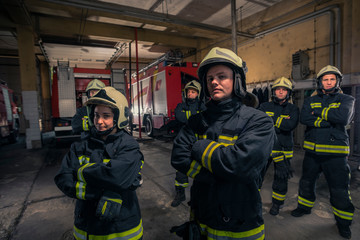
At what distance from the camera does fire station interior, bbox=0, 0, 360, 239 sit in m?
5.98

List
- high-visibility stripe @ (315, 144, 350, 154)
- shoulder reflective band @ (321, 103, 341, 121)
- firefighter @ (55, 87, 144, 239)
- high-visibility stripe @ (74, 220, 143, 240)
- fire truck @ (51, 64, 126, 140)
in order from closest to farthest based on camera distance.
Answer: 1. firefighter @ (55, 87, 144, 239)
2. high-visibility stripe @ (74, 220, 143, 240)
3. high-visibility stripe @ (315, 144, 350, 154)
4. shoulder reflective band @ (321, 103, 341, 121)
5. fire truck @ (51, 64, 126, 140)

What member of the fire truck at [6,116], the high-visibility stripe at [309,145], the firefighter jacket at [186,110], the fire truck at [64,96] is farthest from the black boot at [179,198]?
the fire truck at [6,116]

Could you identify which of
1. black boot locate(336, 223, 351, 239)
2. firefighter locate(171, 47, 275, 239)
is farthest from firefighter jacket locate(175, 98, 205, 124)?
black boot locate(336, 223, 351, 239)

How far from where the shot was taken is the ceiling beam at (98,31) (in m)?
8.85

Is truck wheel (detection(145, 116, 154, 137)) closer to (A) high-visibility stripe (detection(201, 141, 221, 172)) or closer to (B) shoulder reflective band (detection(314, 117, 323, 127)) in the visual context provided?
(B) shoulder reflective band (detection(314, 117, 323, 127))

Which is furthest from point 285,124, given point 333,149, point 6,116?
point 6,116

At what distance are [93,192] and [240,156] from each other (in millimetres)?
994

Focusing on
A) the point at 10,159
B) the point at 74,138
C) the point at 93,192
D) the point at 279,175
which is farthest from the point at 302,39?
the point at 10,159

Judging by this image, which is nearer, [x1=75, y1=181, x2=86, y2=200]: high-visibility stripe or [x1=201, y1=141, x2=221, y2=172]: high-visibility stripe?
[x1=201, y1=141, x2=221, y2=172]: high-visibility stripe

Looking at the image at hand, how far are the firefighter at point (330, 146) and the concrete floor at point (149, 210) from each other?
0.23 metres

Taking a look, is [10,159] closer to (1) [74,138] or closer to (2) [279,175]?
(1) [74,138]

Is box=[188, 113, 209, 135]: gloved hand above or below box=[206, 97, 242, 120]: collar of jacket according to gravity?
below

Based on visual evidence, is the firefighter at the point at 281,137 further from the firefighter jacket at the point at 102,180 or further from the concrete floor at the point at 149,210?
the firefighter jacket at the point at 102,180

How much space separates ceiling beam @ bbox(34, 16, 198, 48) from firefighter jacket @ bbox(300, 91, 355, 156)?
946 centimetres
